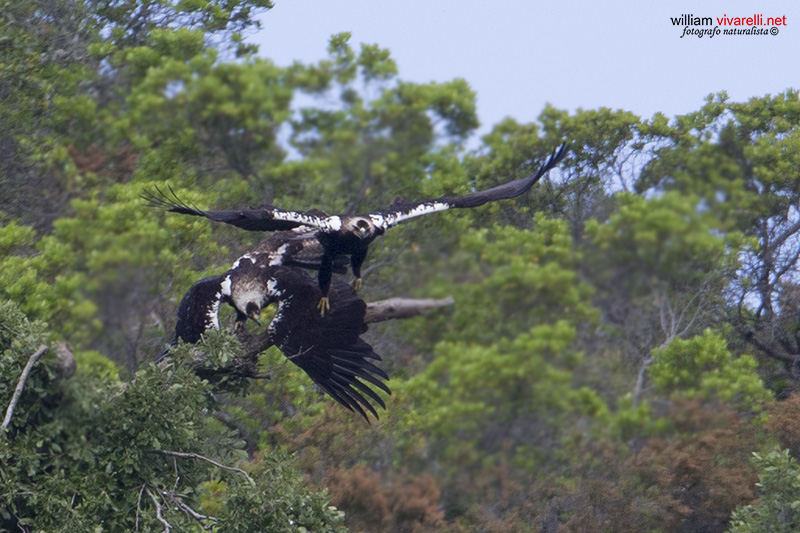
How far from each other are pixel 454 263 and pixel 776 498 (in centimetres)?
533

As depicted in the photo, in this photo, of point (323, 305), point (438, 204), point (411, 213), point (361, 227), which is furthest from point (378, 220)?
point (323, 305)

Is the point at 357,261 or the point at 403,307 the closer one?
the point at 403,307

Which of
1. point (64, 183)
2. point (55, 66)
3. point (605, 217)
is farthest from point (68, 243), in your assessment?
point (605, 217)

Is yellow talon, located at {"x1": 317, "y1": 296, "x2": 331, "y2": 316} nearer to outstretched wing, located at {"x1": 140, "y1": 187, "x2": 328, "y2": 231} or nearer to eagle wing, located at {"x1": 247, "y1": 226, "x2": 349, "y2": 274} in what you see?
eagle wing, located at {"x1": 247, "y1": 226, "x2": 349, "y2": 274}

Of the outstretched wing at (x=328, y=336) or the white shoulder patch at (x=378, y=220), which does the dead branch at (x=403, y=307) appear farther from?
the white shoulder patch at (x=378, y=220)

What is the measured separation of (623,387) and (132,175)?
24.4ft

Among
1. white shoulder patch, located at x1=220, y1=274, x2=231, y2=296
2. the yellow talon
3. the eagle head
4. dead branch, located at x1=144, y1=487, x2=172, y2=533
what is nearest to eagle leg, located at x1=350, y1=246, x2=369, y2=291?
the eagle head

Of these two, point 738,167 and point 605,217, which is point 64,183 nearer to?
point 605,217

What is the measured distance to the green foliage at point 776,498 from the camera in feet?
36.2

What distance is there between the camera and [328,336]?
966cm

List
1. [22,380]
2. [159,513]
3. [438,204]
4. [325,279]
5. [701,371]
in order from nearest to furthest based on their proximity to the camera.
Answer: [22,380], [159,513], [325,279], [438,204], [701,371]

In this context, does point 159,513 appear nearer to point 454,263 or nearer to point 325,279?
point 325,279

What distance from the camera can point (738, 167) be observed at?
15992 millimetres

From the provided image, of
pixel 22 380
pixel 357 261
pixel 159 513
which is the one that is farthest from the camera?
pixel 357 261
